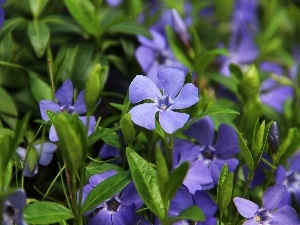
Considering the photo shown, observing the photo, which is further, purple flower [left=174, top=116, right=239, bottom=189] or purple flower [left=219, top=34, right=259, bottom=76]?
purple flower [left=219, top=34, right=259, bottom=76]

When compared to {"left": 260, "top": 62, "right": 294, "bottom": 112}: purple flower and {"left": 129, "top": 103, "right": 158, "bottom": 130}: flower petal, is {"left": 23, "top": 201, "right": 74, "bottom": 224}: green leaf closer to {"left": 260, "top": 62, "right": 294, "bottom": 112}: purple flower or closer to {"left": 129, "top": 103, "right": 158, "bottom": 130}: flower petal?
{"left": 129, "top": 103, "right": 158, "bottom": 130}: flower petal

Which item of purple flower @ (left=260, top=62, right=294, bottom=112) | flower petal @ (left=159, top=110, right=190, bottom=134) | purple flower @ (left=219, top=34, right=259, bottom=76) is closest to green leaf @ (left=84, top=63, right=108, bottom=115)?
flower petal @ (left=159, top=110, right=190, bottom=134)

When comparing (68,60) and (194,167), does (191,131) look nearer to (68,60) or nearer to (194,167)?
(194,167)

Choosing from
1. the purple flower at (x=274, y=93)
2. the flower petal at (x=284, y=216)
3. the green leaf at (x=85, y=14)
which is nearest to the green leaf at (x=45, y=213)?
the flower petal at (x=284, y=216)

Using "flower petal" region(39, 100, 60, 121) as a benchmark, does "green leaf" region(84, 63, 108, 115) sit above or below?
above

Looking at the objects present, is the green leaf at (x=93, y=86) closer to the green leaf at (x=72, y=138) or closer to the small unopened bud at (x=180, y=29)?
the green leaf at (x=72, y=138)

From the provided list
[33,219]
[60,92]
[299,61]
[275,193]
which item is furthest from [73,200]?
[299,61]

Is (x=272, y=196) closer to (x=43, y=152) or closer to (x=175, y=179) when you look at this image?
(x=175, y=179)

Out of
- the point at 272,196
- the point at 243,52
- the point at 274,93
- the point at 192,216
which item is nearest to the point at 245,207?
the point at 272,196
